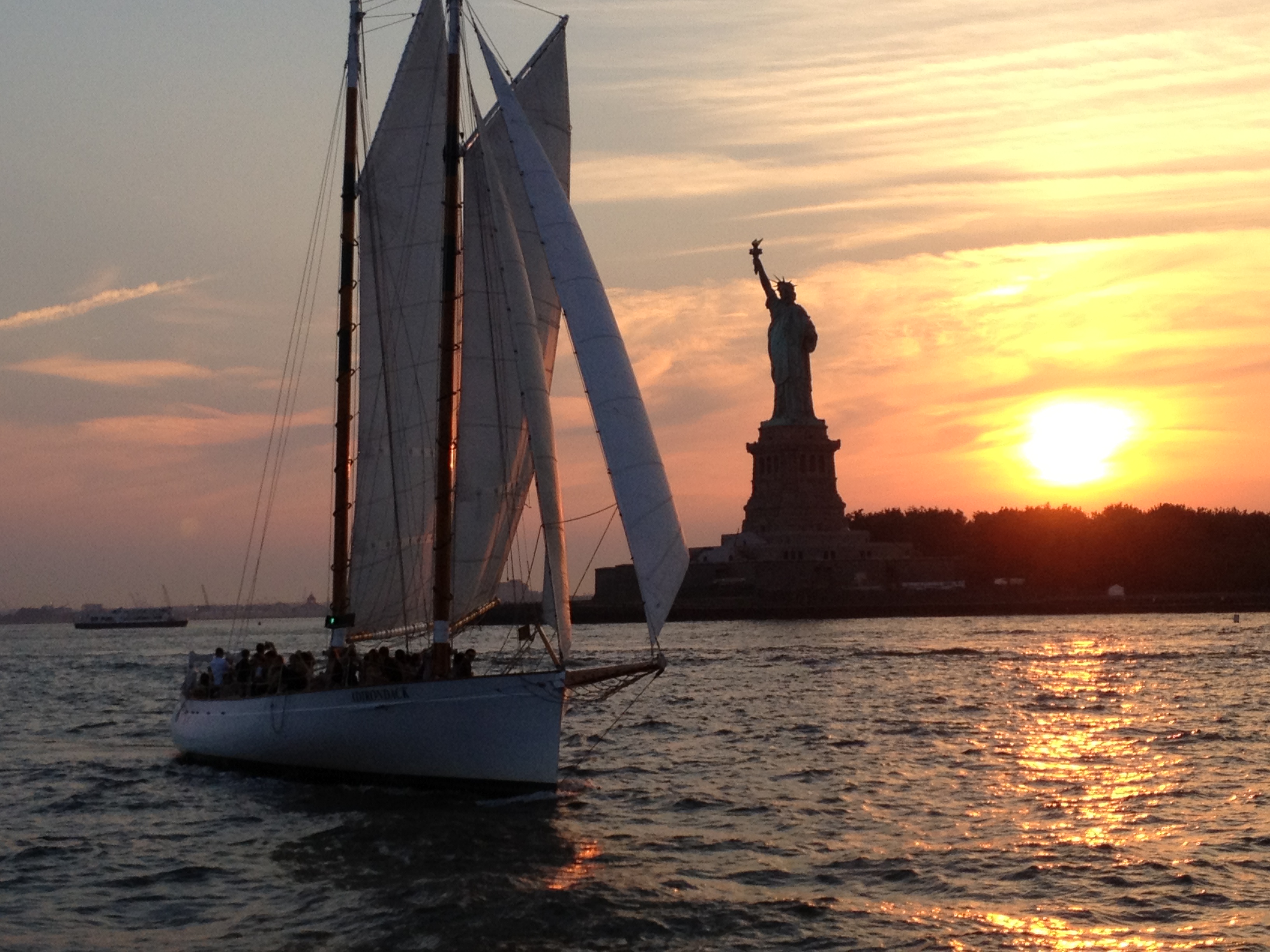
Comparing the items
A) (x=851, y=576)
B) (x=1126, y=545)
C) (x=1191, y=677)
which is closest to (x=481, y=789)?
(x=1191, y=677)

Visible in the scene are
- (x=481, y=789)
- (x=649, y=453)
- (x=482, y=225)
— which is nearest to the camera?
(x=649, y=453)

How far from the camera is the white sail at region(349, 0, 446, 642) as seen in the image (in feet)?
93.5

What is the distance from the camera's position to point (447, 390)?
25359 mm

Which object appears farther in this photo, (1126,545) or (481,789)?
(1126,545)

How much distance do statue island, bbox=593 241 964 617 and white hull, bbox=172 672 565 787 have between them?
267ft

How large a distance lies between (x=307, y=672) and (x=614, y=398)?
358 inches

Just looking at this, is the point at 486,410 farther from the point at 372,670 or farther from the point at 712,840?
the point at 712,840

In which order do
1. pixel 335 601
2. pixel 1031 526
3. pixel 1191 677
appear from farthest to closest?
pixel 1031 526
pixel 1191 677
pixel 335 601

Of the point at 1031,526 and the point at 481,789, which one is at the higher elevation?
the point at 1031,526

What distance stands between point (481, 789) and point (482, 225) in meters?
9.35

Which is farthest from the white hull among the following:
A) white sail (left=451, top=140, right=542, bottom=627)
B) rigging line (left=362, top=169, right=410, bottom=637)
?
rigging line (left=362, top=169, right=410, bottom=637)

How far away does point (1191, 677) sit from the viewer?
50.6 metres

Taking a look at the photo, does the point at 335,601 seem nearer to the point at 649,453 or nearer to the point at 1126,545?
the point at 649,453

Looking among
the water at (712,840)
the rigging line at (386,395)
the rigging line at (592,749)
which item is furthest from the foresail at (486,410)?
the water at (712,840)
